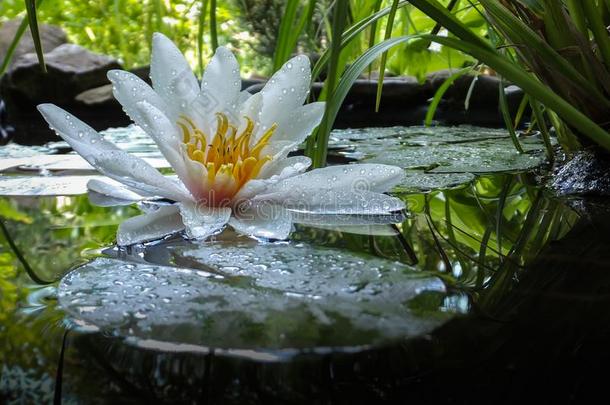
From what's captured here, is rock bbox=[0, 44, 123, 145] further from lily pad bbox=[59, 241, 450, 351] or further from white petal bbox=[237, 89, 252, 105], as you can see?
lily pad bbox=[59, 241, 450, 351]

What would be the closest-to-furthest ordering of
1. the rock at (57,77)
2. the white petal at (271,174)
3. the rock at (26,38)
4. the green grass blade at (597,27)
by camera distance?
the white petal at (271,174), the green grass blade at (597,27), the rock at (57,77), the rock at (26,38)

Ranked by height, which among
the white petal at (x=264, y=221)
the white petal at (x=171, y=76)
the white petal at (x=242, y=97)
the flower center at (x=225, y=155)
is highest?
the white petal at (x=171, y=76)

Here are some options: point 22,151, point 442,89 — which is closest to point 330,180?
point 442,89

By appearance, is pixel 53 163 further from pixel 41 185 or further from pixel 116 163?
pixel 116 163

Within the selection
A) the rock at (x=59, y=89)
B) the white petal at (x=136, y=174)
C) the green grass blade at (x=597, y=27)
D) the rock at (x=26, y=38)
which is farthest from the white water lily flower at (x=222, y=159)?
the rock at (x=26, y=38)

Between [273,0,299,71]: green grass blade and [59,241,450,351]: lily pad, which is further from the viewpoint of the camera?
[273,0,299,71]: green grass blade

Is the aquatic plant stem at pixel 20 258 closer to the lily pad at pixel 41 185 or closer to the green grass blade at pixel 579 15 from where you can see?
the lily pad at pixel 41 185

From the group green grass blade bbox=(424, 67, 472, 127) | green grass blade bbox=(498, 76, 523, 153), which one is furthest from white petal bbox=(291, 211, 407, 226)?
green grass blade bbox=(424, 67, 472, 127)
